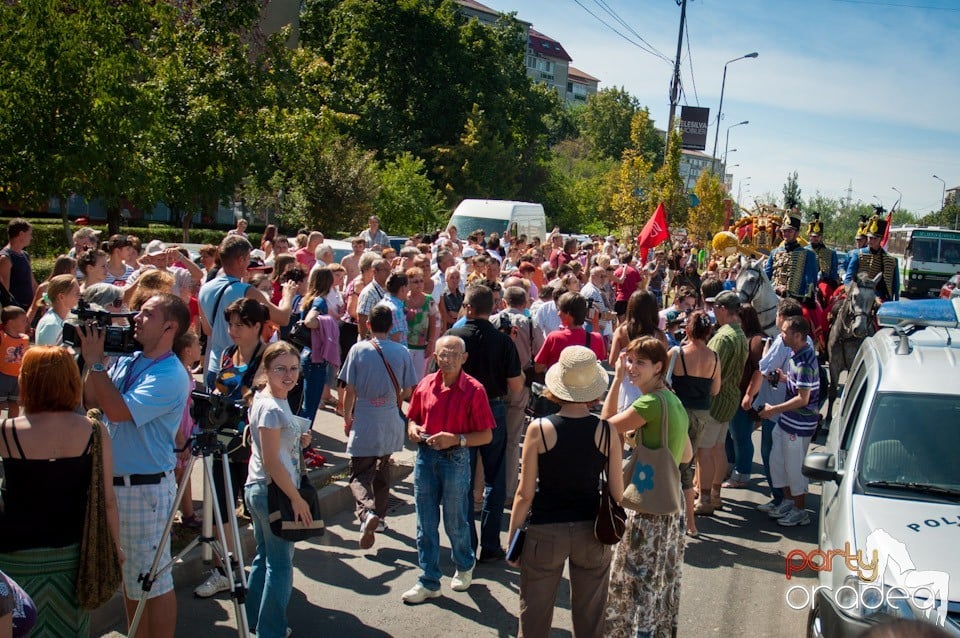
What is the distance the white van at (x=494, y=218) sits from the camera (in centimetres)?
2356

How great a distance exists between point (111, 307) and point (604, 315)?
A: 6.64 metres

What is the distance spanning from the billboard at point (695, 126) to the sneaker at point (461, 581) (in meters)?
42.8

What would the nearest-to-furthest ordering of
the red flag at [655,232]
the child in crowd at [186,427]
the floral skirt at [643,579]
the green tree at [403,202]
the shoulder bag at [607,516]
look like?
the shoulder bag at [607,516] < the floral skirt at [643,579] < the child in crowd at [186,427] < the red flag at [655,232] < the green tree at [403,202]

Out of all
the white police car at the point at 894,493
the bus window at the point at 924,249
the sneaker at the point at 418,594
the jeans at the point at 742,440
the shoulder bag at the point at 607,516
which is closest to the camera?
the white police car at the point at 894,493

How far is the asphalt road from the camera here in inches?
Result: 218

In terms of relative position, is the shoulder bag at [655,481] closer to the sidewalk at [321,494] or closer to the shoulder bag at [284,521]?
the shoulder bag at [284,521]

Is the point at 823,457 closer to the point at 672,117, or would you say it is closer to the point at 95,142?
the point at 95,142

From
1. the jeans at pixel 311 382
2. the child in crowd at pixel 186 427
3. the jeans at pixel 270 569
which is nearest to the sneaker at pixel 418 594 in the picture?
the jeans at pixel 270 569

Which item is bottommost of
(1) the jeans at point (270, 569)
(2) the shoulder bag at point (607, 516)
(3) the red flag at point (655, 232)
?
(1) the jeans at point (270, 569)

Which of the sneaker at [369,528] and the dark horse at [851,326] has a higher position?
the dark horse at [851,326]

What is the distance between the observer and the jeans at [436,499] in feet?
19.2

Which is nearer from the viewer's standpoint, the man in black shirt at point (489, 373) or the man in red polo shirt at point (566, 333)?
the man in black shirt at point (489, 373)

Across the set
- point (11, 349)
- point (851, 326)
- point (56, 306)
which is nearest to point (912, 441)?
point (56, 306)

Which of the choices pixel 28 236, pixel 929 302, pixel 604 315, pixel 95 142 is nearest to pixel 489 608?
pixel 929 302
